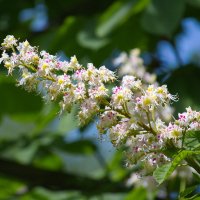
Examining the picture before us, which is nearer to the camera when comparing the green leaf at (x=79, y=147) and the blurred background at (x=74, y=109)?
the blurred background at (x=74, y=109)

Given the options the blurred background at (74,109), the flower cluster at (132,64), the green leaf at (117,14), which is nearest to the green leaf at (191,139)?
the blurred background at (74,109)

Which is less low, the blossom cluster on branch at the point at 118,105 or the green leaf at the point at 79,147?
the green leaf at the point at 79,147

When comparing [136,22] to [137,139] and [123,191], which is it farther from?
[137,139]

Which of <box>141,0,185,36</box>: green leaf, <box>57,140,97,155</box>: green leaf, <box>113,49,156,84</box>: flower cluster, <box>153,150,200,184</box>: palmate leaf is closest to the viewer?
<box>153,150,200,184</box>: palmate leaf

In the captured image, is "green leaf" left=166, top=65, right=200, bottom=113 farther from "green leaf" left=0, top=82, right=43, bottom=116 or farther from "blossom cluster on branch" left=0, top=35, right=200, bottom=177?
"blossom cluster on branch" left=0, top=35, right=200, bottom=177

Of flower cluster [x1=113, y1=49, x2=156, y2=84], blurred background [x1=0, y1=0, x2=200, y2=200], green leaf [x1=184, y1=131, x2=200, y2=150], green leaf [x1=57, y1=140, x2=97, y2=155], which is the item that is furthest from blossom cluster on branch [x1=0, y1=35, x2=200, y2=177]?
green leaf [x1=57, y1=140, x2=97, y2=155]

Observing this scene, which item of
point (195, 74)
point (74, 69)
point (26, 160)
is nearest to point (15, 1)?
point (26, 160)

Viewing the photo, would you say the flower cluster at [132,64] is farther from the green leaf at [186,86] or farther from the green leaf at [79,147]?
the green leaf at [79,147]
